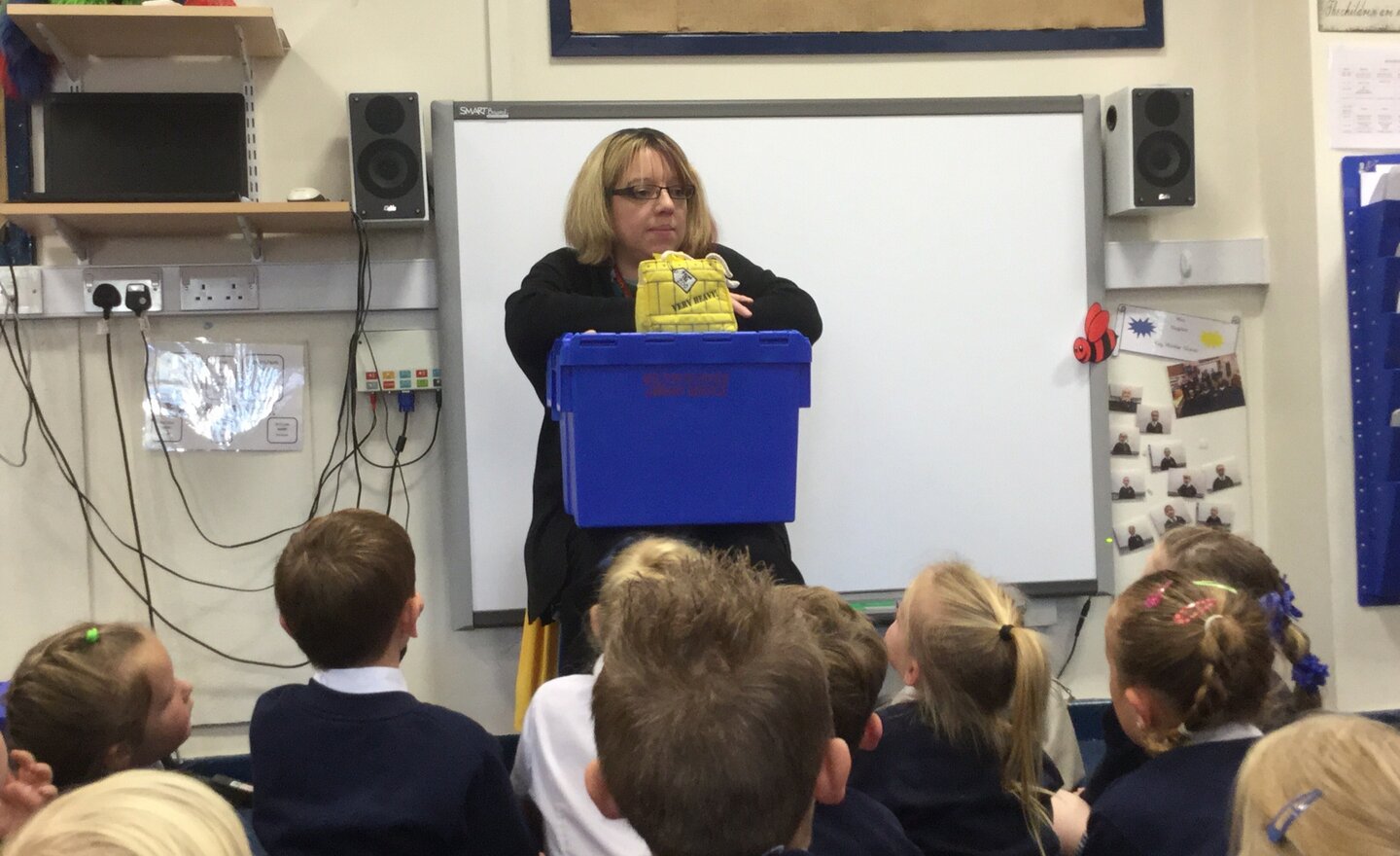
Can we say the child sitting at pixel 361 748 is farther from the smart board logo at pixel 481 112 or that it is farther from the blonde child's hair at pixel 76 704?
the smart board logo at pixel 481 112

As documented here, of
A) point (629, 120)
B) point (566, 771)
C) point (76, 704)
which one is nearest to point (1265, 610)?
point (566, 771)

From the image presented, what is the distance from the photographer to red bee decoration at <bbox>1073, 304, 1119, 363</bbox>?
130 inches

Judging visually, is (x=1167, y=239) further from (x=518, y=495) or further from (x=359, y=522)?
(x=359, y=522)

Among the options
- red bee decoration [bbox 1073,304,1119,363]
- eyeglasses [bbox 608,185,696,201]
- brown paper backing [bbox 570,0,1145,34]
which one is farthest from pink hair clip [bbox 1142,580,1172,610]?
brown paper backing [bbox 570,0,1145,34]

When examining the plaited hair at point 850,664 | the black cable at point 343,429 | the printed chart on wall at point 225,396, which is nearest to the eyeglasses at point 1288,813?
the plaited hair at point 850,664

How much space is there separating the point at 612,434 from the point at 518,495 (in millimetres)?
1047

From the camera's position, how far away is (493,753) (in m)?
1.53

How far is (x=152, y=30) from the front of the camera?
2.93m

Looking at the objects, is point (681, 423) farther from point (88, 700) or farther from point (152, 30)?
point (152, 30)

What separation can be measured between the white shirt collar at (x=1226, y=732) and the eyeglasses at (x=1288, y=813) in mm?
551

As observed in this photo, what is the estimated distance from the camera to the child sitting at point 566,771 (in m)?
1.53

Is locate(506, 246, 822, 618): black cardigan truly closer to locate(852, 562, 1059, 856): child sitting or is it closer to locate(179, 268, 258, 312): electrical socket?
locate(852, 562, 1059, 856): child sitting

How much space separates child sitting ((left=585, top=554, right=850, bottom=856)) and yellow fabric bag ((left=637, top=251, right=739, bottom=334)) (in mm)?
1225

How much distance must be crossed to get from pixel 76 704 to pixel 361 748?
0.40m
